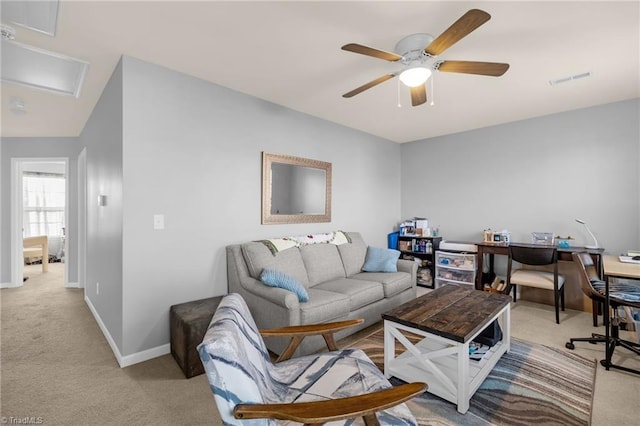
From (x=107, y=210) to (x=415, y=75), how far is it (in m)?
2.97

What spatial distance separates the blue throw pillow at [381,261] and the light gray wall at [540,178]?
5.63ft

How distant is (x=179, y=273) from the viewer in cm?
262

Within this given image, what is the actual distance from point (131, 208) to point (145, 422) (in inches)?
59.1

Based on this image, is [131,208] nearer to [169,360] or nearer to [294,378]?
[169,360]

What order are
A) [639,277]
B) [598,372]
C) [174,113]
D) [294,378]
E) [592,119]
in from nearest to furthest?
[294,378] → [639,277] → [598,372] → [174,113] → [592,119]

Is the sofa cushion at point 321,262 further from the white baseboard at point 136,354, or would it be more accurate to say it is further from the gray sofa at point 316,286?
the white baseboard at point 136,354

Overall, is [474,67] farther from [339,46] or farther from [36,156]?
[36,156]

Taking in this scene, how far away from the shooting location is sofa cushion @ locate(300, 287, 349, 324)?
93.6 inches

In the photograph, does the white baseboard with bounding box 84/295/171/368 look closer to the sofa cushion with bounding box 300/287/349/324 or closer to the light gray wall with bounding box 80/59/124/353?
the light gray wall with bounding box 80/59/124/353

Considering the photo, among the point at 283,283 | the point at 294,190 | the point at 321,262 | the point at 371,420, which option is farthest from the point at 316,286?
the point at 371,420

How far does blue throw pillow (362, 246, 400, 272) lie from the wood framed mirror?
0.78m

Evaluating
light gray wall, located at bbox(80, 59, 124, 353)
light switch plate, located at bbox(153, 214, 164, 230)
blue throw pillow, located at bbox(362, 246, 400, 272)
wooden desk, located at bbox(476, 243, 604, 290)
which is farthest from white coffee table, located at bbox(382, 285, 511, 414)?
light gray wall, located at bbox(80, 59, 124, 353)

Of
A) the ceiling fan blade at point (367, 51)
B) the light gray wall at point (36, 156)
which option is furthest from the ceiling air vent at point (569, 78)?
the light gray wall at point (36, 156)

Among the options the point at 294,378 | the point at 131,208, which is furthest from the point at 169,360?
the point at 294,378
